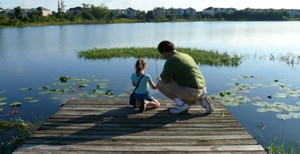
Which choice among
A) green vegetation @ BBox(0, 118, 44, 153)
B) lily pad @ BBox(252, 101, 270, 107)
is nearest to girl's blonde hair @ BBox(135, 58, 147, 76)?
green vegetation @ BBox(0, 118, 44, 153)

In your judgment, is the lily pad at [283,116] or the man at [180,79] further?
the lily pad at [283,116]

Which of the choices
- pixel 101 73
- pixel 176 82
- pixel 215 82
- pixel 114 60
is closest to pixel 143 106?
pixel 176 82

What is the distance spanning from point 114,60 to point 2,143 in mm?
12605

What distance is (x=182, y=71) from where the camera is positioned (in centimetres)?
531

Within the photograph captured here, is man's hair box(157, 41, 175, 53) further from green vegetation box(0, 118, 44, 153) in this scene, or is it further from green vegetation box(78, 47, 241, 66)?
green vegetation box(78, 47, 241, 66)

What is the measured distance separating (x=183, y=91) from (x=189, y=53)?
46.5 feet

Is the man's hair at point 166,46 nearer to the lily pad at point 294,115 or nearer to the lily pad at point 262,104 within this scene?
the lily pad at point 294,115

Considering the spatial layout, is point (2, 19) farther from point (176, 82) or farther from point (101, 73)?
point (176, 82)

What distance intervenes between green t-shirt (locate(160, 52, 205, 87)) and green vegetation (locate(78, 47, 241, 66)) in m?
11.9

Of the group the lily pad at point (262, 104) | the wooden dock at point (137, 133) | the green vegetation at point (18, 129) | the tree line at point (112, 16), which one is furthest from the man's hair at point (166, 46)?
the tree line at point (112, 16)

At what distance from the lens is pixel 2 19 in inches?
2266

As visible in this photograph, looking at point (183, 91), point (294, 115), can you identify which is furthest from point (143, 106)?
point (294, 115)

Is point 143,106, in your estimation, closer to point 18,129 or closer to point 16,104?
point 18,129

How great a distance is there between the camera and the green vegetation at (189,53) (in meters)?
17.4
